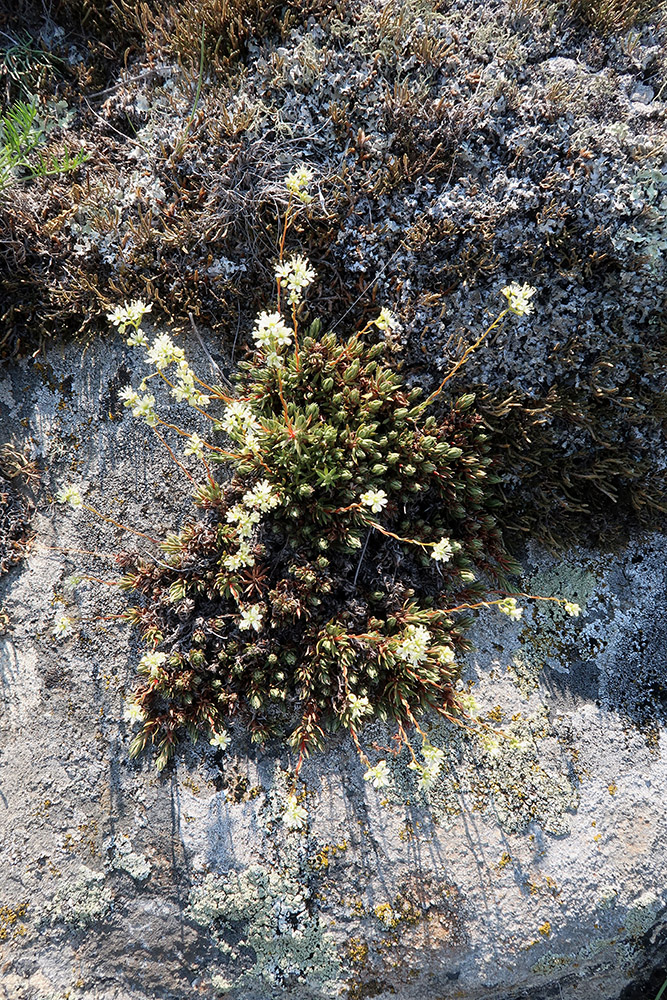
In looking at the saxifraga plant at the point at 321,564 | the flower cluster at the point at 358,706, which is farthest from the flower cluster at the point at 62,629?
the flower cluster at the point at 358,706

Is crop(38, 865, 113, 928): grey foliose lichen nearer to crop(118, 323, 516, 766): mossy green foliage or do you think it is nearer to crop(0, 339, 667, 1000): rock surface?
crop(0, 339, 667, 1000): rock surface

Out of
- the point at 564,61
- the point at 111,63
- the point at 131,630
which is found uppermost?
the point at 111,63

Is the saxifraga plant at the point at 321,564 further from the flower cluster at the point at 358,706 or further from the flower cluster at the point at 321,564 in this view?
the flower cluster at the point at 358,706

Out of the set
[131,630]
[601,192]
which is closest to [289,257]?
[601,192]

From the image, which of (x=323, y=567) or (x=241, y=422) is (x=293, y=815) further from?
(x=241, y=422)

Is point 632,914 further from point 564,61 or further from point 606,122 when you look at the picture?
point 564,61

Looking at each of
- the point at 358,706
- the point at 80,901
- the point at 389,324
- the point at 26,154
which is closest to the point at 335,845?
the point at 358,706
